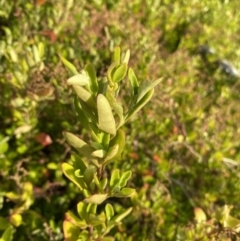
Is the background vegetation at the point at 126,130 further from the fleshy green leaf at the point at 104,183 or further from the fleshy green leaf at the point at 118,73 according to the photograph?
the fleshy green leaf at the point at 118,73

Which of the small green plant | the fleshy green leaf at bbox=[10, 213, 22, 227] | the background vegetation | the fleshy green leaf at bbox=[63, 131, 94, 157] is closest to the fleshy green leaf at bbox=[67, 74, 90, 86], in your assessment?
the small green plant

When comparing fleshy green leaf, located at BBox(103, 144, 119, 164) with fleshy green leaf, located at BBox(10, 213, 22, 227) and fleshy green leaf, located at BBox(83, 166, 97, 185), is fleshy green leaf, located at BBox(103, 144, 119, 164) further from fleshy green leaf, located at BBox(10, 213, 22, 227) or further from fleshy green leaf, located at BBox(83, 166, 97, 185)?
fleshy green leaf, located at BBox(10, 213, 22, 227)

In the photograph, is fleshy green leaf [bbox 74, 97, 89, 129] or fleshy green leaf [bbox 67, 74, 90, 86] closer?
fleshy green leaf [bbox 67, 74, 90, 86]

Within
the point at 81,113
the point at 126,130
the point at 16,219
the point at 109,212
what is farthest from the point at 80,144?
the point at 126,130

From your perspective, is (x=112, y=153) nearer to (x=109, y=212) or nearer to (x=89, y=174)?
(x=89, y=174)

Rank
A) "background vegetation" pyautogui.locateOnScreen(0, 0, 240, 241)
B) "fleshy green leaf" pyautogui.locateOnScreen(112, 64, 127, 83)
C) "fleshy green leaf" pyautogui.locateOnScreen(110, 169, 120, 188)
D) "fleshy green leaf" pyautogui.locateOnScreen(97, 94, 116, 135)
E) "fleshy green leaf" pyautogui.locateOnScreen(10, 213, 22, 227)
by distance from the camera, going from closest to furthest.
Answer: "fleshy green leaf" pyautogui.locateOnScreen(97, 94, 116, 135)
"fleshy green leaf" pyautogui.locateOnScreen(112, 64, 127, 83)
"fleshy green leaf" pyautogui.locateOnScreen(110, 169, 120, 188)
"fleshy green leaf" pyautogui.locateOnScreen(10, 213, 22, 227)
"background vegetation" pyautogui.locateOnScreen(0, 0, 240, 241)

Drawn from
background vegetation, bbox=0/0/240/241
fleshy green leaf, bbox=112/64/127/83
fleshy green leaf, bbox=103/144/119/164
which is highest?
fleshy green leaf, bbox=112/64/127/83

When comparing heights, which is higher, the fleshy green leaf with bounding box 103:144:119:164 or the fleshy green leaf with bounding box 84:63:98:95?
the fleshy green leaf with bounding box 84:63:98:95

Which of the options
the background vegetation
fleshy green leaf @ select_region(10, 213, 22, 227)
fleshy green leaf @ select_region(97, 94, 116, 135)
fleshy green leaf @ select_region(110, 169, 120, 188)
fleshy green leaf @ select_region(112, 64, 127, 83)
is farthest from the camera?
the background vegetation
